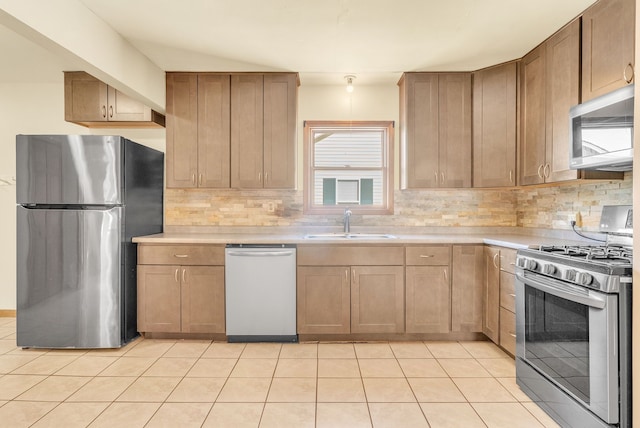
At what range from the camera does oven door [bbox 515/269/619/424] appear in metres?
1.66

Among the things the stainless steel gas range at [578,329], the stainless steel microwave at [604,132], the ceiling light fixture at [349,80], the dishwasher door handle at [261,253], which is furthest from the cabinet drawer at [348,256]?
the ceiling light fixture at [349,80]

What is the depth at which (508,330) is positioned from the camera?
2.74 m

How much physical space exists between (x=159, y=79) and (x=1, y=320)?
115 inches

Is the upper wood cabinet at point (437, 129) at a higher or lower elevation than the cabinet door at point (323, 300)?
higher

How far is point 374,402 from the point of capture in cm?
219

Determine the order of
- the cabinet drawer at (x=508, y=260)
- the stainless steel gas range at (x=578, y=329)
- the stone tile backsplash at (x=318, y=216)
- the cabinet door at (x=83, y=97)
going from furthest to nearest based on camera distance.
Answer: the stone tile backsplash at (x=318, y=216) < the cabinet door at (x=83, y=97) < the cabinet drawer at (x=508, y=260) < the stainless steel gas range at (x=578, y=329)

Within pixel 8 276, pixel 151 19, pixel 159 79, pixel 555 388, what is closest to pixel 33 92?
pixel 159 79

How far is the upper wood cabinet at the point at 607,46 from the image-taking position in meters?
2.11

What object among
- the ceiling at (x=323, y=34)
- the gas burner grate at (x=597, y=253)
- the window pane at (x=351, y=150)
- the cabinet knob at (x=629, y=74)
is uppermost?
the ceiling at (x=323, y=34)

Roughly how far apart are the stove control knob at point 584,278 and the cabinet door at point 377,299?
143 centimetres

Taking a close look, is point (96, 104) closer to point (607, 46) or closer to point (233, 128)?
point (233, 128)

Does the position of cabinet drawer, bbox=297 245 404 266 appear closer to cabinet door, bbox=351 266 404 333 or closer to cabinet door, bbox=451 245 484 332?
cabinet door, bbox=351 266 404 333

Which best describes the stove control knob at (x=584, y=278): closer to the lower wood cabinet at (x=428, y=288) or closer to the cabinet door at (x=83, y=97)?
the lower wood cabinet at (x=428, y=288)

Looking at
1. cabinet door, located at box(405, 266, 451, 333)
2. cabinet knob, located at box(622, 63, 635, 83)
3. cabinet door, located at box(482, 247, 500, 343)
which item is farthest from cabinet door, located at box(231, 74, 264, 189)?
cabinet knob, located at box(622, 63, 635, 83)
